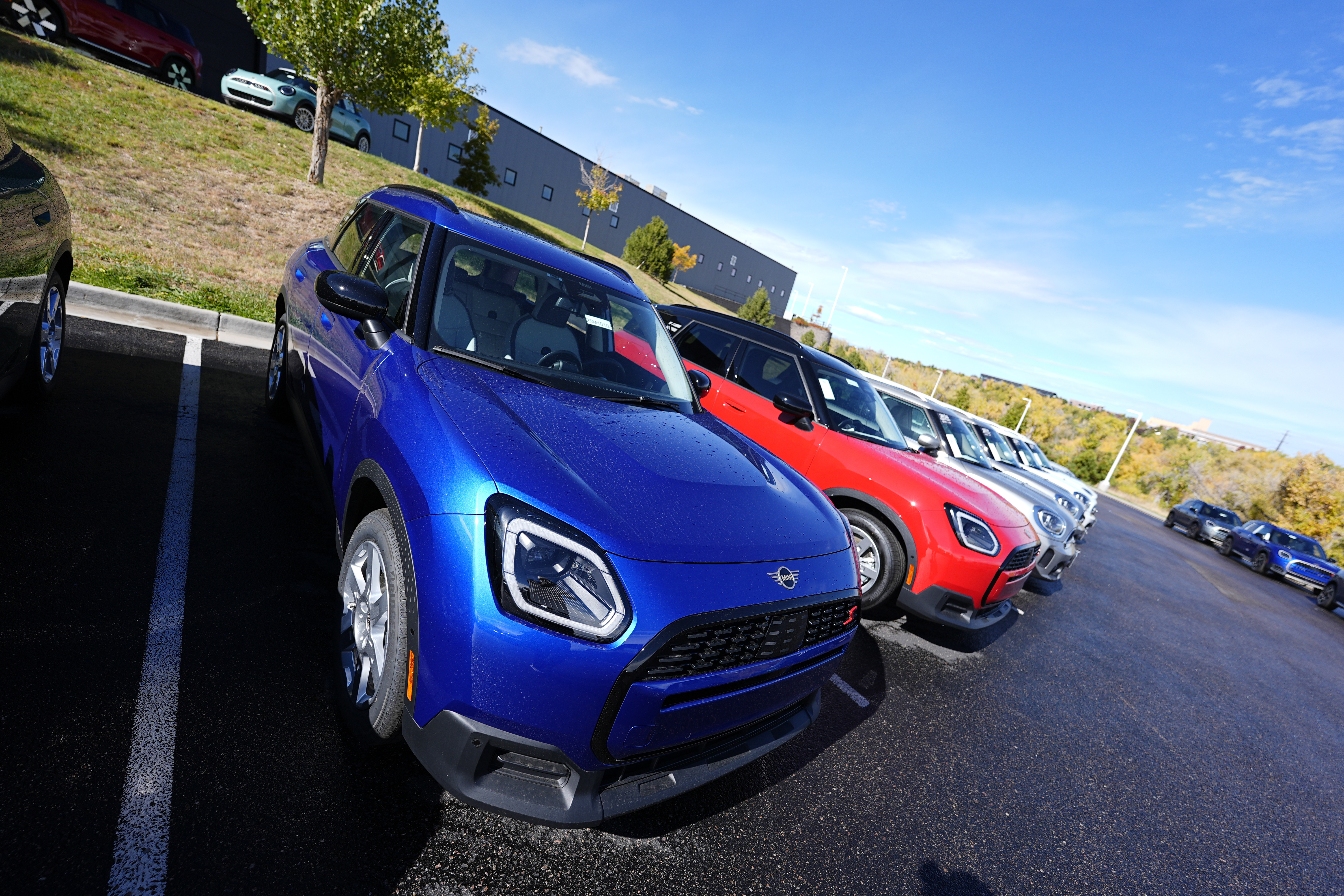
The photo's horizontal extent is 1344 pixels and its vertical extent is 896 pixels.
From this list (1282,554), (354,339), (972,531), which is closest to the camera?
(354,339)

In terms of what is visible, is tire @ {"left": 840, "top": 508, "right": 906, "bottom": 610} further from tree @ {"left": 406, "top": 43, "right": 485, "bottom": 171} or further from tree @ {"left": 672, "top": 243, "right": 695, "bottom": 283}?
tree @ {"left": 672, "top": 243, "right": 695, "bottom": 283}

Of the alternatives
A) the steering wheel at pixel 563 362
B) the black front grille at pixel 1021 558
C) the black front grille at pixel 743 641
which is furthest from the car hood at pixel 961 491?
the steering wheel at pixel 563 362

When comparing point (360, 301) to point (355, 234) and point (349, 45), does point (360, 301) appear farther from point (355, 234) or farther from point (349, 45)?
point (349, 45)

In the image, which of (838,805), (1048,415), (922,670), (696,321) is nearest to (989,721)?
(922,670)

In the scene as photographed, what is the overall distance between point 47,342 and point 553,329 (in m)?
3.27

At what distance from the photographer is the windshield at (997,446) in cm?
994

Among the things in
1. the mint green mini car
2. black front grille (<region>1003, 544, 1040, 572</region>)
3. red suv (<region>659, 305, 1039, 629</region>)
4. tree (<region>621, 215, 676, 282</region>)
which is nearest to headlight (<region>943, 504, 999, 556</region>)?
red suv (<region>659, 305, 1039, 629</region>)

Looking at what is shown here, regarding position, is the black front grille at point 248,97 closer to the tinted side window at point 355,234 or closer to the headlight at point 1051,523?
the tinted side window at point 355,234

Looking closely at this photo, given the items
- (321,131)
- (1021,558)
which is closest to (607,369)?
(1021,558)

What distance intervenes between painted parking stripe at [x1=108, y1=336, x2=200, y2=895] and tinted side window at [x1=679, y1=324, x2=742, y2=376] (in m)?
3.96

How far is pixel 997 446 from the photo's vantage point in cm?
1043

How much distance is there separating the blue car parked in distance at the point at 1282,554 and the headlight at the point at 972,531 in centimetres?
1701

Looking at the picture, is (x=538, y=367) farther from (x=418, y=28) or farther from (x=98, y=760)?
(x=418, y=28)

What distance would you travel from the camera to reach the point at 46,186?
3.31 metres
